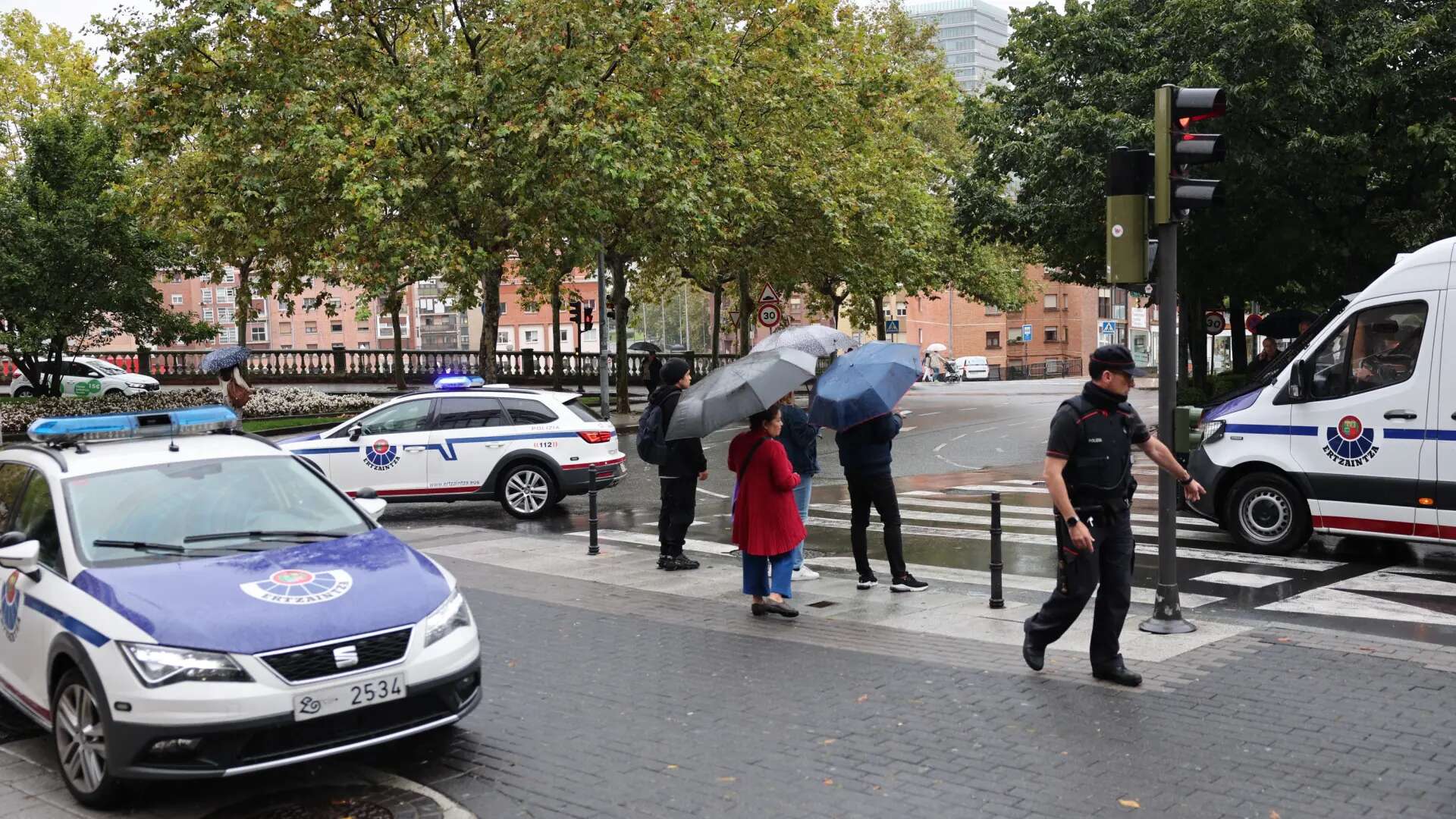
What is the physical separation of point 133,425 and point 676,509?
Result: 5.18m

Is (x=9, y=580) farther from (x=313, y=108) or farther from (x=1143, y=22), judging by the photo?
(x=1143, y=22)

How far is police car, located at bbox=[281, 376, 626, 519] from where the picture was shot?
15.2 meters

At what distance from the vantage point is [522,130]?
73.9 feet

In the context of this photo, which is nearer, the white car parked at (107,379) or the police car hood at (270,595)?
the police car hood at (270,595)

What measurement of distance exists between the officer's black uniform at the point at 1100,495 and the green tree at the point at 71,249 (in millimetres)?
23265

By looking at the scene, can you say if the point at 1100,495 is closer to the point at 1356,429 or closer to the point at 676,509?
the point at 1356,429

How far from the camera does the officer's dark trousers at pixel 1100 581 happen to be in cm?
675

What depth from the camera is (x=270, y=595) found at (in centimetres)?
549

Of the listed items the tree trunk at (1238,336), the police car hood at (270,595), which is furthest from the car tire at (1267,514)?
the tree trunk at (1238,336)

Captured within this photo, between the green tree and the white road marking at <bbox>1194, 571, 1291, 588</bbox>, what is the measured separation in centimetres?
2232

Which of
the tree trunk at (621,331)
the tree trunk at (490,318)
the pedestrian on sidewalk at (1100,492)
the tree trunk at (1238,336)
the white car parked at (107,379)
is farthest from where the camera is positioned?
the white car parked at (107,379)

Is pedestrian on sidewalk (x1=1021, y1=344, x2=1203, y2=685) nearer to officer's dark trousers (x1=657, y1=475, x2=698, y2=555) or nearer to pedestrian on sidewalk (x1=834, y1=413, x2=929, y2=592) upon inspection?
pedestrian on sidewalk (x1=834, y1=413, x2=929, y2=592)

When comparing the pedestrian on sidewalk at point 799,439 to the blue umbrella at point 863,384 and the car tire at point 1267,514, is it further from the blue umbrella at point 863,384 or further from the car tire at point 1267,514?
the car tire at point 1267,514

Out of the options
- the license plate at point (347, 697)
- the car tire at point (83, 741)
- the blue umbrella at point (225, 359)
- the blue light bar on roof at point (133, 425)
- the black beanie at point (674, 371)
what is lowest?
the car tire at point (83, 741)
